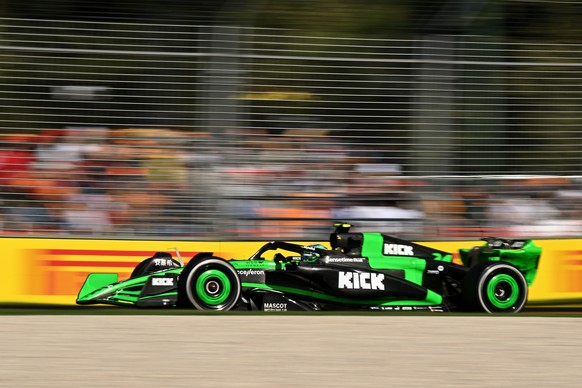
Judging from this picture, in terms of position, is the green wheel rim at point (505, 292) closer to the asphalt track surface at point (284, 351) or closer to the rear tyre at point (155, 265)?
the asphalt track surface at point (284, 351)

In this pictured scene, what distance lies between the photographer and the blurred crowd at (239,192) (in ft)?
28.9

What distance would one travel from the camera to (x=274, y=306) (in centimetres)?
745

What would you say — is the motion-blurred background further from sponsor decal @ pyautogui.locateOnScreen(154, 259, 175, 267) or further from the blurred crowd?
sponsor decal @ pyautogui.locateOnScreen(154, 259, 175, 267)

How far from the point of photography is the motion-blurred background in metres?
8.91

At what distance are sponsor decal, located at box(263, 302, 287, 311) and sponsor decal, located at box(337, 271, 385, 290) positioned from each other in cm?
48

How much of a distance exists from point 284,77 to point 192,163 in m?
1.30

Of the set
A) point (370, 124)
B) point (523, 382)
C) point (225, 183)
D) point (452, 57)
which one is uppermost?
point (452, 57)

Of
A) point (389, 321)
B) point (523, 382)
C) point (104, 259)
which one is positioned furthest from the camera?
point (104, 259)

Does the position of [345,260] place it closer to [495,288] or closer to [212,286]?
[212,286]

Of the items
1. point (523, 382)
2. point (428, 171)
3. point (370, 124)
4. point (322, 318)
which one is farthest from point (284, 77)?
point (523, 382)

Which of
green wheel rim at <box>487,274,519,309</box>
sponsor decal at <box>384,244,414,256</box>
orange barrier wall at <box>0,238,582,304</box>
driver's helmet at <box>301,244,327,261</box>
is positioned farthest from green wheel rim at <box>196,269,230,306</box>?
green wheel rim at <box>487,274,519,309</box>

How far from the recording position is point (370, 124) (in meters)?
9.58

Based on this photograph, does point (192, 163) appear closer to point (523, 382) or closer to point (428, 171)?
point (428, 171)

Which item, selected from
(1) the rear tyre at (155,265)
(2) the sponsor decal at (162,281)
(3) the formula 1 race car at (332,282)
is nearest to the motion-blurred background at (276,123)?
(1) the rear tyre at (155,265)
